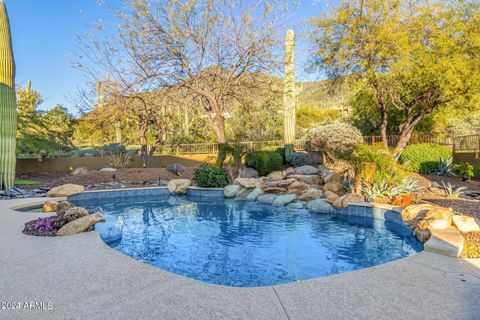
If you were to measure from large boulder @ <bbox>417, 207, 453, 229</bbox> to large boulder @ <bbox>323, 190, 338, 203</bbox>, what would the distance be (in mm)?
3168

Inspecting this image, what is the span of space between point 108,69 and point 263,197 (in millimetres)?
7935

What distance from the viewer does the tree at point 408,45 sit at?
36.2ft

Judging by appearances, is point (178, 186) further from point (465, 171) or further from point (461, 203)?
point (465, 171)

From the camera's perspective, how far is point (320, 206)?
7777 millimetres

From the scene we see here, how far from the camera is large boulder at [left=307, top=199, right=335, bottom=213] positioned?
7676 millimetres

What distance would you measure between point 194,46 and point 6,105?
6119mm

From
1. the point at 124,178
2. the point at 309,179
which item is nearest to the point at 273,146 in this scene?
the point at 309,179

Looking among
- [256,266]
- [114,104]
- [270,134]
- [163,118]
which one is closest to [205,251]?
[256,266]

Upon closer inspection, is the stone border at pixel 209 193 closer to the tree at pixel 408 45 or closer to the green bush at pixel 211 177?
the green bush at pixel 211 177

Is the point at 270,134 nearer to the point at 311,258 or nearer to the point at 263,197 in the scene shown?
the point at 263,197

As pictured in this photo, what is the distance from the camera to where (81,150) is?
54.2ft

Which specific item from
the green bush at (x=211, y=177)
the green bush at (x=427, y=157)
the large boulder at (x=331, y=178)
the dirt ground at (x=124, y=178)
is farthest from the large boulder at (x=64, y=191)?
the green bush at (x=427, y=157)

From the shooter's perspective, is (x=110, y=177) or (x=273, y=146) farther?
(x=273, y=146)

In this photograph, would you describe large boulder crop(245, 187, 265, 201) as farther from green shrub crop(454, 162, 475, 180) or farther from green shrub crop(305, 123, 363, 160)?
green shrub crop(454, 162, 475, 180)
